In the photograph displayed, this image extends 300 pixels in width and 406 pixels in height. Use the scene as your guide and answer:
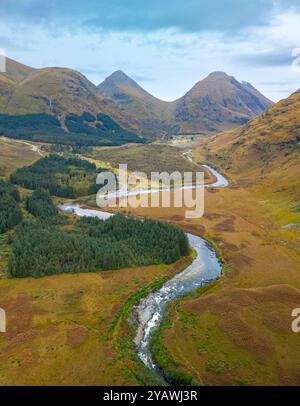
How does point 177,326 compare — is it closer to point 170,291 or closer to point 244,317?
point 244,317

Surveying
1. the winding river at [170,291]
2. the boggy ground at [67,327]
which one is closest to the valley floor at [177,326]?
the boggy ground at [67,327]

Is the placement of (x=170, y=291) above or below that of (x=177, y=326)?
above

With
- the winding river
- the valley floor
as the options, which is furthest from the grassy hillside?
the winding river

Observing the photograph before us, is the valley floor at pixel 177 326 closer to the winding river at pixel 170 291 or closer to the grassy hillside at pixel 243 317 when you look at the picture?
the grassy hillside at pixel 243 317

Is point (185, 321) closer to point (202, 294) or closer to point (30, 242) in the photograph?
point (202, 294)

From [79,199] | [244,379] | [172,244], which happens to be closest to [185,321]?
[244,379]

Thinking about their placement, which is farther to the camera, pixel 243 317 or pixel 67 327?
pixel 243 317

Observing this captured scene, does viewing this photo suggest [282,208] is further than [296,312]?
Yes

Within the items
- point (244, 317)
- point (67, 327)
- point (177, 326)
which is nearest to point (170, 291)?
point (177, 326)
